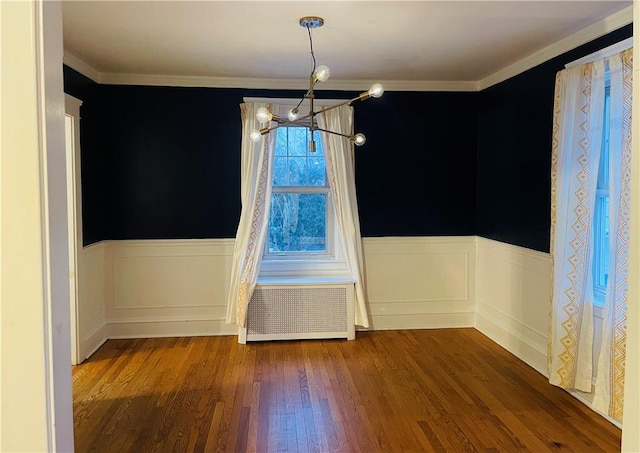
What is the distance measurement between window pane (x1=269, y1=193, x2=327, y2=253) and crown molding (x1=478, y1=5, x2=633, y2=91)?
6.51 ft

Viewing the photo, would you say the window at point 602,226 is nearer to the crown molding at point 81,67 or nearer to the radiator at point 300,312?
the radiator at point 300,312

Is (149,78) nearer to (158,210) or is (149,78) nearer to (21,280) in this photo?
(158,210)

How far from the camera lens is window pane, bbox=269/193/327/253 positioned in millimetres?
4934

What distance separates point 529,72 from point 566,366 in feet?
7.48

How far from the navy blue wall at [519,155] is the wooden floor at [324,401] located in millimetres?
1127

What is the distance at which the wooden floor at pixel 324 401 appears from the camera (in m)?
2.79

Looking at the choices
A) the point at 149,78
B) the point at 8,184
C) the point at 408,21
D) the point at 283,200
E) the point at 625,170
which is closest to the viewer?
the point at 8,184

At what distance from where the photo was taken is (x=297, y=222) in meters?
4.96

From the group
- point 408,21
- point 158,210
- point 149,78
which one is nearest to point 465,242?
point 408,21

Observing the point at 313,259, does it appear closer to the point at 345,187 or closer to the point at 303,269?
the point at 303,269

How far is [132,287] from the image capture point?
15.5 ft

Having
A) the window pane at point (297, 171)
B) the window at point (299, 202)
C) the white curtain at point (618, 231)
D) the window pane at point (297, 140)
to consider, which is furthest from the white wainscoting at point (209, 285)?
the white curtain at point (618, 231)

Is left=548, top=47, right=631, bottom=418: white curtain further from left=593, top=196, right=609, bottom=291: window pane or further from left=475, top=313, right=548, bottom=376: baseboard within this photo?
left=475, top=313, right=548, bottom=376: baseboard

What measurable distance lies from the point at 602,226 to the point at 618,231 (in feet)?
1.41
